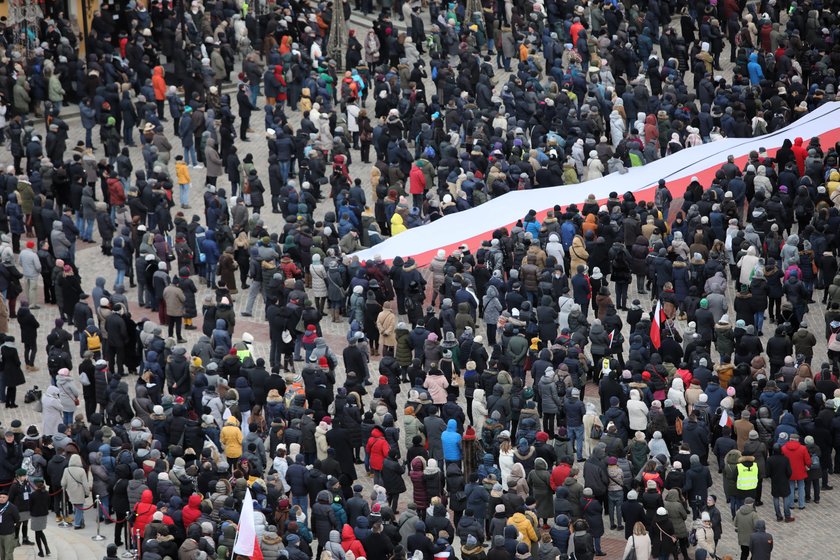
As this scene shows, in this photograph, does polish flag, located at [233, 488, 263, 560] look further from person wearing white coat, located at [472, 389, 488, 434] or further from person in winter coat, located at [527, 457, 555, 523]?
person wearing white coat, located at [472, 389, 488, 434]

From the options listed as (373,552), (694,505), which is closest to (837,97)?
(694,505)

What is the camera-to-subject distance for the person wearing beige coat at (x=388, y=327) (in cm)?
3441

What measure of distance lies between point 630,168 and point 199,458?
556 inches

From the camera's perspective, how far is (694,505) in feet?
94.4

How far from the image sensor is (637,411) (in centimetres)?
3041

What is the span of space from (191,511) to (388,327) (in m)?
7.79

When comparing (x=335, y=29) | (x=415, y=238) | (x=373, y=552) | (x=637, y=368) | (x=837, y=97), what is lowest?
(x=373, y=552)

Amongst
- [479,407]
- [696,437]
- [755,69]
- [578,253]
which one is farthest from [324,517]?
[755,69]

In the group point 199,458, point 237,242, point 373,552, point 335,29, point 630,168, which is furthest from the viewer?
point 335,29

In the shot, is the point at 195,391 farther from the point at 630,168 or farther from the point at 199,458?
the point at 630,168

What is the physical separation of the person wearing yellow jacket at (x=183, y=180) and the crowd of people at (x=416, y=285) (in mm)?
121

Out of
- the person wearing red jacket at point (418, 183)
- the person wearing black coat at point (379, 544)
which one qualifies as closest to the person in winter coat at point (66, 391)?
the person wearing black coat at point (379, 544)

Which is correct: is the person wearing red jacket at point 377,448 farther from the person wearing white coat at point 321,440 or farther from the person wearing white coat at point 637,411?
the person wearing white coat at point 637,411

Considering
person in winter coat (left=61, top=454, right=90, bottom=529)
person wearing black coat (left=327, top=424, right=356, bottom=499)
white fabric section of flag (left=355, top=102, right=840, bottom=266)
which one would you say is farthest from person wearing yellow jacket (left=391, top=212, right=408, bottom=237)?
person in winter coat (left=61, top=454, right=90, bottom=529)
